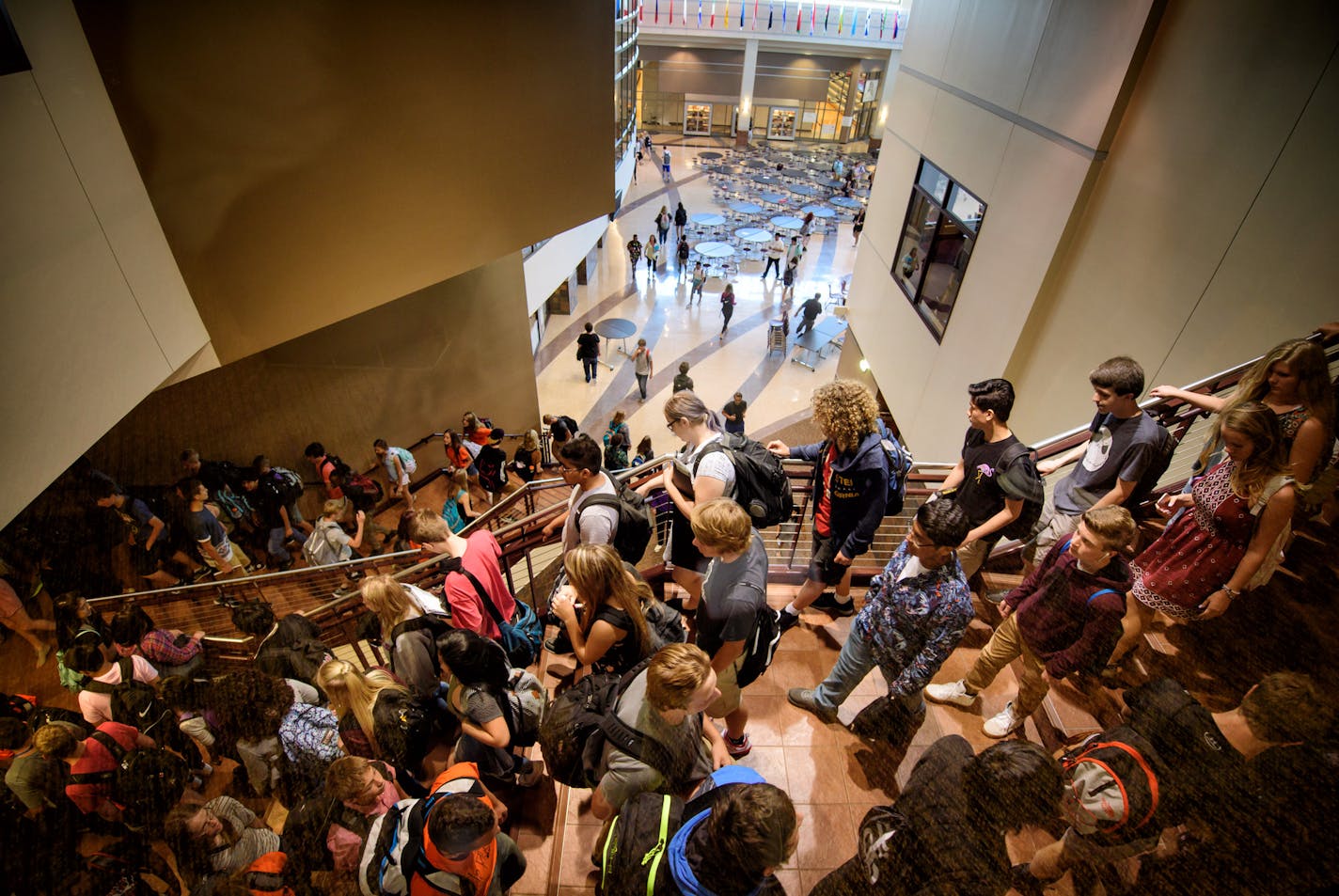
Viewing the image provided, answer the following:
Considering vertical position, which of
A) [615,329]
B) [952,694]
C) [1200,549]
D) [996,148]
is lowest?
[615,329]

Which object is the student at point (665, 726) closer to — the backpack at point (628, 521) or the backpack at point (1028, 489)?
the backpack at point (628, 521)

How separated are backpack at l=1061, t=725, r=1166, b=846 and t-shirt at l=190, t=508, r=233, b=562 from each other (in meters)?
7.29

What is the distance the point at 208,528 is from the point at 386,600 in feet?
14.1

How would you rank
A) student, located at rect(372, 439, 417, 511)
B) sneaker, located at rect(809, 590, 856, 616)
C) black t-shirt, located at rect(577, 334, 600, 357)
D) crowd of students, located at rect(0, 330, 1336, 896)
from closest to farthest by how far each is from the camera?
crowd of students, located at rect(0, 330, 1336, 896), sneaker, located at rect(809, 590, 856, 616), student, located at rect(372, 439, 417, 511), black t-shirt, located at rect(577, 334, 600, 357)

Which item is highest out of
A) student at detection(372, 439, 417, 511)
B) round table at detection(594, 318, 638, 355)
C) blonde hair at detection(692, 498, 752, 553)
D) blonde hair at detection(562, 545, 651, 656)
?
blonde hair at detection(692, 498, 752, 553)

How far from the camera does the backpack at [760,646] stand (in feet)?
9.37

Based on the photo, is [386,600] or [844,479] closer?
[386,600]

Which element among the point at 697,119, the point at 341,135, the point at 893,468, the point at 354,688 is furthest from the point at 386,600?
the point at 697,119

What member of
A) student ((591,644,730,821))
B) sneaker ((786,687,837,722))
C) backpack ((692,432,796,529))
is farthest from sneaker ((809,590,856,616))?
student ((591,644,730,821))

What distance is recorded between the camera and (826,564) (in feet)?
12.3

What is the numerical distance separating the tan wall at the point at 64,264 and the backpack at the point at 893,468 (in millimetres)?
4827

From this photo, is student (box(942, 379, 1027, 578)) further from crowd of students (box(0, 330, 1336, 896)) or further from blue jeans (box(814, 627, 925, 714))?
blue jeans (box(814, 627, 925, 714))

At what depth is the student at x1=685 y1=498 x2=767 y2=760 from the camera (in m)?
2.62

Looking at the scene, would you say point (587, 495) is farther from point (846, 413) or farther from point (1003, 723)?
point (1003, 723)
